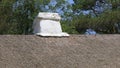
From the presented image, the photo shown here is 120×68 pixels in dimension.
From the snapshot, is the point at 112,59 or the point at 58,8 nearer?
the point at 112,59

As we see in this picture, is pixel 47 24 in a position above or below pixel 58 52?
above

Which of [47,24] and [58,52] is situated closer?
[58,52]

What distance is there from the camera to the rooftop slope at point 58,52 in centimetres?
715

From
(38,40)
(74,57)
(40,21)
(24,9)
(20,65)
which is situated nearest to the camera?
(20,65)

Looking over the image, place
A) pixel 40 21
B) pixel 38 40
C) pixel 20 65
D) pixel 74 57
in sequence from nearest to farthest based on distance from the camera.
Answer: pixel 20 65 < pixel 74 57 < pixel 38 40 < pixel 40 21

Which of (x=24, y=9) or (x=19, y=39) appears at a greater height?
(x=19, y=39)

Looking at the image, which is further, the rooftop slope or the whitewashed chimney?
the whitewashed chimney

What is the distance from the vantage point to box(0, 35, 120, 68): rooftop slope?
715 centimetres

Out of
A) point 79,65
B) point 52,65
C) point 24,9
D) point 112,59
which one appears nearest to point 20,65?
point 52,65

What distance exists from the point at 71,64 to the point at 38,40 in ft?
4.18

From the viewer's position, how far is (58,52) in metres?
7.78

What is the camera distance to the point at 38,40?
26.9ft

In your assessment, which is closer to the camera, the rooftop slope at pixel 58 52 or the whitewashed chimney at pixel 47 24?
the rooftop slope at pixel 58 52

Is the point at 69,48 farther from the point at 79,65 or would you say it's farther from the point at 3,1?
the point at 3,1
